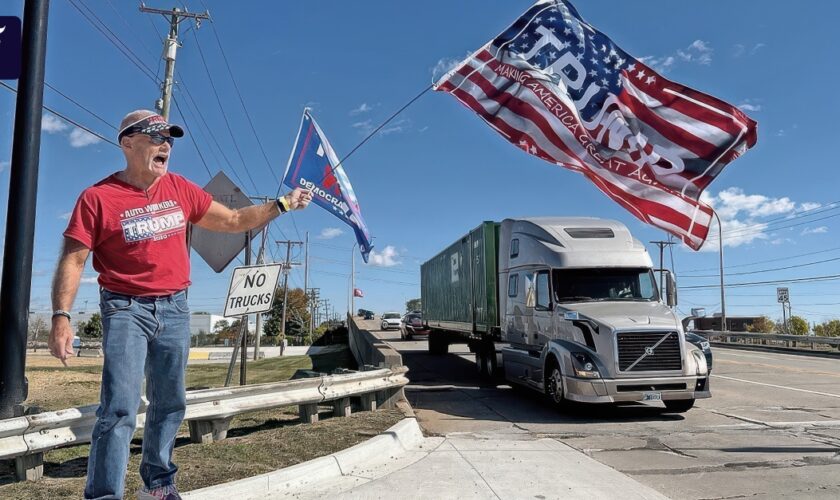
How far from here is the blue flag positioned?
1120 centimetres

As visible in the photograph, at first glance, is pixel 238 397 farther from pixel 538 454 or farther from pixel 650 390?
pixel 650 390

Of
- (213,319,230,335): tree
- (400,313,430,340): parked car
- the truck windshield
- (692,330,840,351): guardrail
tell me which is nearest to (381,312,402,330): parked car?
(400,313,430,340): parked car

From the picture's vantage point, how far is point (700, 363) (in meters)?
9.16

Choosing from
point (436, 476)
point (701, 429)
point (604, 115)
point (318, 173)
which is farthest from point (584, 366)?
point (318, 173)

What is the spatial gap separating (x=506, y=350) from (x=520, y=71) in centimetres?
665

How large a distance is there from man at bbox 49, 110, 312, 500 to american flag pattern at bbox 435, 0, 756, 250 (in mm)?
4158

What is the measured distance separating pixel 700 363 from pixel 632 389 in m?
1.19

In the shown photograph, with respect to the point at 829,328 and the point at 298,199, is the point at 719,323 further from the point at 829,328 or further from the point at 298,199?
the point at 298,199

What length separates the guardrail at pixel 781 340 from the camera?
26.2 meters

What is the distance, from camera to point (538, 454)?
634 centimetres

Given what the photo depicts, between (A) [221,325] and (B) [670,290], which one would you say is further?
(A) [221,325]

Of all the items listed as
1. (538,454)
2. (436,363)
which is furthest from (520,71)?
(436,363)

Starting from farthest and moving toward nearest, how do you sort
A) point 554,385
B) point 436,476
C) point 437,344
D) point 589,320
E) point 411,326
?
point 411,326 → point 437,344 → point 554,385 → point 589,320 → point 436,476

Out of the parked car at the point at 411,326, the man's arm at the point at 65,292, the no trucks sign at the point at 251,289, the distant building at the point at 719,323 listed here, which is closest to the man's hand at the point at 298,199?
the man's arm at the point at 65,292
